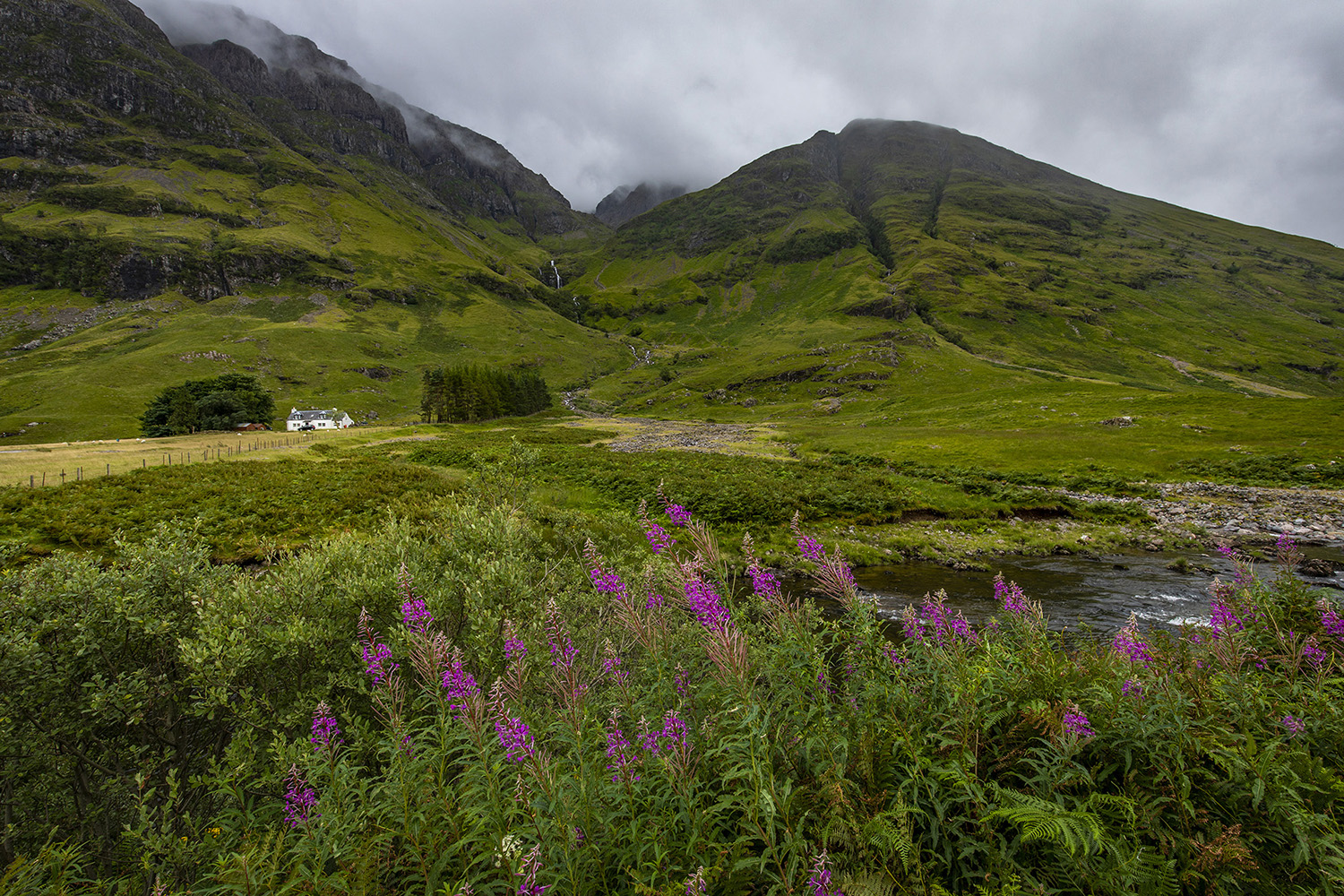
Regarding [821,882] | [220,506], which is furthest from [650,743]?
[220,506]

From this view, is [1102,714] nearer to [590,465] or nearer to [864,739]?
[864,739]

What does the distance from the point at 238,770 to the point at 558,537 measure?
11265 millimetres

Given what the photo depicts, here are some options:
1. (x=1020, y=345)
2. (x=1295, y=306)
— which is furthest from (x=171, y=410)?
(x=1295, y=306)

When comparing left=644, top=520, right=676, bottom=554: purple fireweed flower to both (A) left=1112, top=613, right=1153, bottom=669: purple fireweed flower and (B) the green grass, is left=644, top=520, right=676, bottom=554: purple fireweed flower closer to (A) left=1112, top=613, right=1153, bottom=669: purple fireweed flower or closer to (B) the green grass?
(A) left=1112, top=613, right=1153, bottom=669: purple fireweed flower

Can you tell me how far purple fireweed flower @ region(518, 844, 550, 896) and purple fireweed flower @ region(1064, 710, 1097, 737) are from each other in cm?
374

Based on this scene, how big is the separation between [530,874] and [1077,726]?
13.3 feet

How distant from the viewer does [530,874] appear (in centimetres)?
A: 262

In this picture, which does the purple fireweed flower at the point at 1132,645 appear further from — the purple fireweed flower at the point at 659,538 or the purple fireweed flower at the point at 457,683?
the purple fireweed flower at the point at 457,683

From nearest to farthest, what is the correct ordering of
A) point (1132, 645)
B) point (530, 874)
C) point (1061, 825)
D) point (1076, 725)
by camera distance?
point (530, 874), point (1061, 825), point (1076, 725), point (1132, 645)

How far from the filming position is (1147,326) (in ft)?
551

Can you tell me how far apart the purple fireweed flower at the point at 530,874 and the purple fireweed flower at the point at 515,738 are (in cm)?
69

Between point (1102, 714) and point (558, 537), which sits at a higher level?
point (1102, 714)

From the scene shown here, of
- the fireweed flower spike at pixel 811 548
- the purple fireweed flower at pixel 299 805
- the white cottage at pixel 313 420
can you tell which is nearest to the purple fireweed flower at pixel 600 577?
the fireweed flower spike at pixel 811 548

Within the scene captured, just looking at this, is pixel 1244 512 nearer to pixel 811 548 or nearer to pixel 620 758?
pixel 811 548
